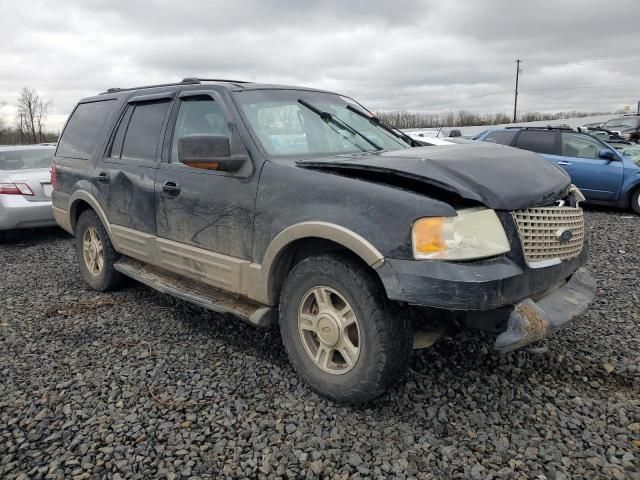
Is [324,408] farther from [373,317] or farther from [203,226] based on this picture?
[203,226]

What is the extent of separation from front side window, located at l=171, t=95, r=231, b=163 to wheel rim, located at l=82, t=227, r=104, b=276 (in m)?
1.66

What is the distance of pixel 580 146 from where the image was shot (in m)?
9.84

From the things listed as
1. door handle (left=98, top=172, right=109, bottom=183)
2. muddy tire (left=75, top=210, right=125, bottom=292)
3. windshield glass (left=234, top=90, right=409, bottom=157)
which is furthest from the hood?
muddy tire (left=75, top=210, right=125, bottom=292)

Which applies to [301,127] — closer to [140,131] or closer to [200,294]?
[200,294]

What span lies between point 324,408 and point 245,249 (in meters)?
1.10

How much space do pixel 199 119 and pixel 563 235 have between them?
2656 millimetres

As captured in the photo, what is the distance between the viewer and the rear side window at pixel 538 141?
10.0 meters

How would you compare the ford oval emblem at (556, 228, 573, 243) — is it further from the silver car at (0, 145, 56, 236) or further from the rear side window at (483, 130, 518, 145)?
the rear side window at (483, 130, 518, 145)

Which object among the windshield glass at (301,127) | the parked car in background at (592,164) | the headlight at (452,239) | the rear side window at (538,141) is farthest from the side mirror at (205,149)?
the rear side window at (538,141)

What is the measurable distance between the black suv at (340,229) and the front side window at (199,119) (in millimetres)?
14

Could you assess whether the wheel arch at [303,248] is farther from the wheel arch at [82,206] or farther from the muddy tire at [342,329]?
the wheel arch at [82,206]

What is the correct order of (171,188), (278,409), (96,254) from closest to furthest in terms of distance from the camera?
(278,409) < (171,188) < (96,254)

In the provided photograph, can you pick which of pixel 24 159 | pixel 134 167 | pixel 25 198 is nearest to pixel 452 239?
pixel 134 167

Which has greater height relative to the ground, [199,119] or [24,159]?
[199,119]
